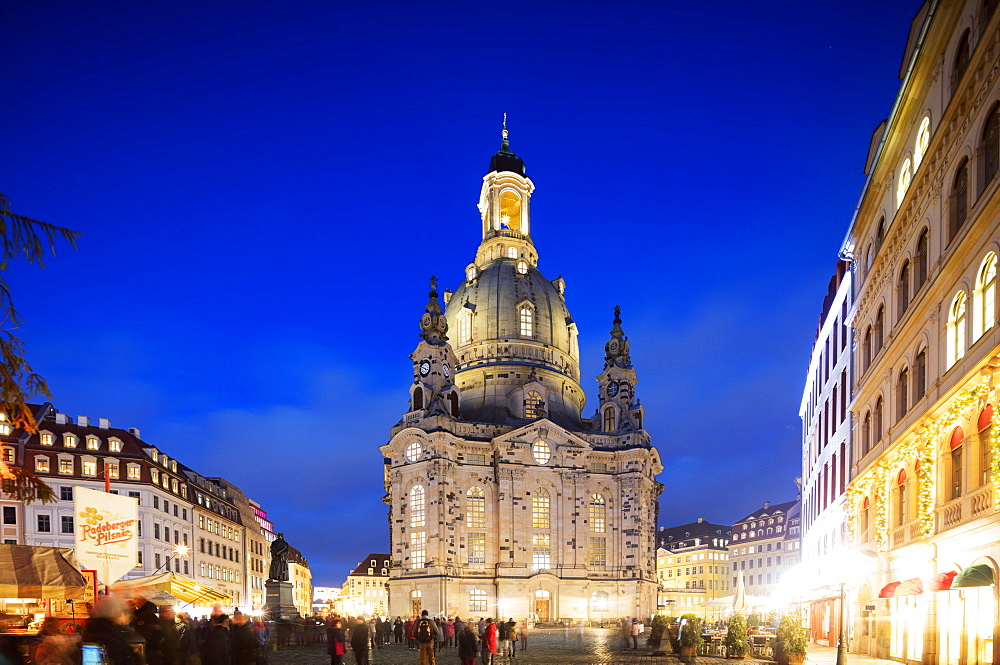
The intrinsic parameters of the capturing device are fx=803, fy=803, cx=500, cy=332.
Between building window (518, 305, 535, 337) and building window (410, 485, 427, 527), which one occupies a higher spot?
building window (518, 305, 535, 337)

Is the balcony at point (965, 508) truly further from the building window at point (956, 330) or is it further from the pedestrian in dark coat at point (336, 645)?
the pedestrian in dark coat at point (336, 645)

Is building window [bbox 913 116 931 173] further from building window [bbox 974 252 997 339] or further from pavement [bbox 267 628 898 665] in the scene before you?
pavement [bbox 267 628 898 665]

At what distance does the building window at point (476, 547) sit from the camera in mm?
72500

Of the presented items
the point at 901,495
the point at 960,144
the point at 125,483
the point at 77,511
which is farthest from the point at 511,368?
the point at 77,511

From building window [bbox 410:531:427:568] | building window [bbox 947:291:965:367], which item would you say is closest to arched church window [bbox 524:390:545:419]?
building window [bbox 410:531:427:568]

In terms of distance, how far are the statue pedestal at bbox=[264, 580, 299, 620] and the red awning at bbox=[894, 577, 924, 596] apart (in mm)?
27309

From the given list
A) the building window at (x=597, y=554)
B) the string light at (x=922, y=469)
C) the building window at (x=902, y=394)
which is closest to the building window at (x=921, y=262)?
the building window at (x=902, y=394)

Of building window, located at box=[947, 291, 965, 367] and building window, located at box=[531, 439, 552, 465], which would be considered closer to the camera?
building window, located at box=[947, 291, 965, 367]

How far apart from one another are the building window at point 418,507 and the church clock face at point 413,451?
2.59 meters

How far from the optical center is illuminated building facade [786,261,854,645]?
33875 mm

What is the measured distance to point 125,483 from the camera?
6262 cm

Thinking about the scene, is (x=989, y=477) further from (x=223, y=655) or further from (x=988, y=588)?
(x=223, y=655)

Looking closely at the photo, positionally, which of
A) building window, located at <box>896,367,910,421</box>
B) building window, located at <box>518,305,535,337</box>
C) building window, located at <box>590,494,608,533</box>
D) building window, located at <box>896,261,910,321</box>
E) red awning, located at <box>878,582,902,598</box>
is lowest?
building window, located at <box>590,494,608,533</box>

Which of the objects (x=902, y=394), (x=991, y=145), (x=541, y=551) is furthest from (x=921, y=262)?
(x=541, y=551)
